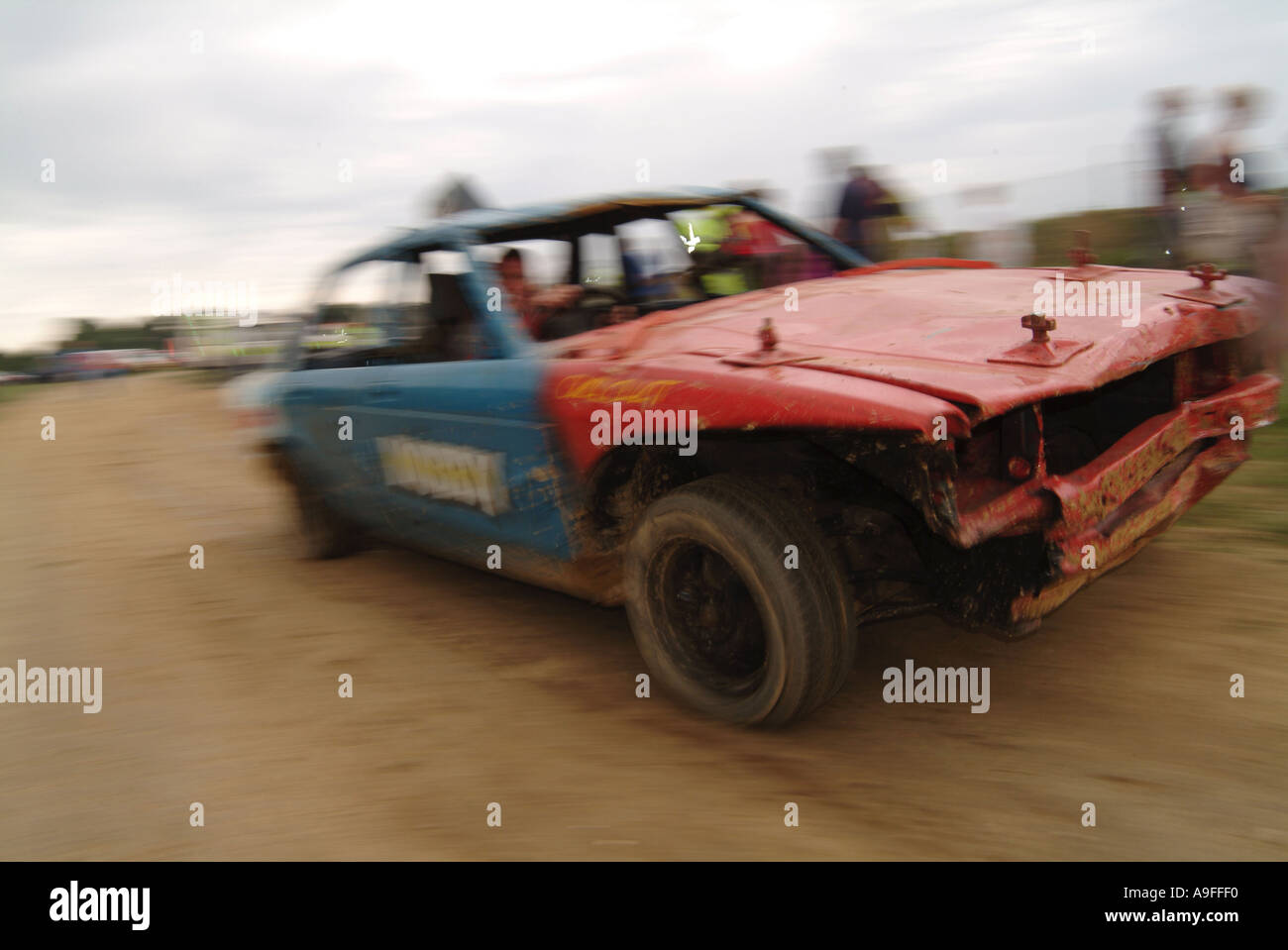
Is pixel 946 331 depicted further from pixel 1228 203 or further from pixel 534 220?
pixel 1228 203

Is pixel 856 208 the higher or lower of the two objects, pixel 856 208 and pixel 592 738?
the higher

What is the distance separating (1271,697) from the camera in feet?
9.20

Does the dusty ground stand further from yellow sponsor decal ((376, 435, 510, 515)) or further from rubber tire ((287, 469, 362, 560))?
yellow sponsor decal ((376, 435, 510, 515))

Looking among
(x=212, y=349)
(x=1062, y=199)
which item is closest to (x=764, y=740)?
(x=1062, y=199)

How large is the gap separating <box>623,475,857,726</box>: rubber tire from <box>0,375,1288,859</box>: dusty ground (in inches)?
6.9

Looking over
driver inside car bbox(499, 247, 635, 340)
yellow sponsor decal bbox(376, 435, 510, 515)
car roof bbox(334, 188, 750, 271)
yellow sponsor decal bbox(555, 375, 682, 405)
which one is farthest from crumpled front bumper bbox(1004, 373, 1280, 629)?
car roof bbox(334, 188, 750, 271)

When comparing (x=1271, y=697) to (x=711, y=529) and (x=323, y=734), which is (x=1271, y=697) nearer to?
(x=711, y=529)

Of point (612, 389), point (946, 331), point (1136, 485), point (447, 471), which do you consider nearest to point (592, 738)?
point (612, 389)

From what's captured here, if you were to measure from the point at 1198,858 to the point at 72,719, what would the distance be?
125 inches

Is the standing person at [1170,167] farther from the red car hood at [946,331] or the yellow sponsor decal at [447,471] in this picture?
the yellow sponsor decal at [447,471]

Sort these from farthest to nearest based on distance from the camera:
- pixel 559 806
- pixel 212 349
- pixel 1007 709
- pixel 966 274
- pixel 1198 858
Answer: pixel 212 349, pixel 966 274, pixel 1007 709, pixel 559 806, pixel 1198 858

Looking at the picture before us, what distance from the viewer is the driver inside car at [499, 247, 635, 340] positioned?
3.53 m

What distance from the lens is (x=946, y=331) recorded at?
2787 mm

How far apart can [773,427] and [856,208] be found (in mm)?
4481
